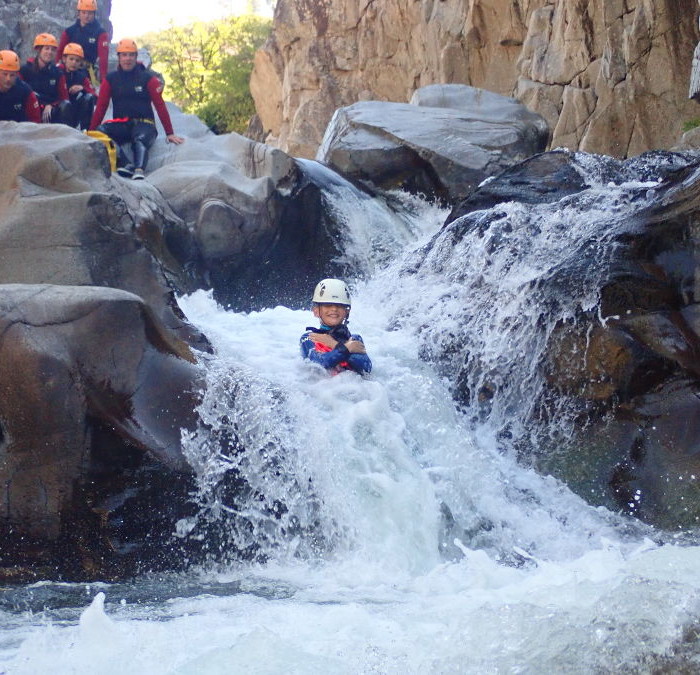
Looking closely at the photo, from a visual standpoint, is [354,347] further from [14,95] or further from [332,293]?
[14,95]

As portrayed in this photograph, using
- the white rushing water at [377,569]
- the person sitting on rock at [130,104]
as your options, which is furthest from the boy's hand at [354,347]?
the person sitting on rock at [130,104]

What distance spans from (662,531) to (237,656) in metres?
3.04

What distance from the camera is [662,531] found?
550cm

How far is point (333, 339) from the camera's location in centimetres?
664

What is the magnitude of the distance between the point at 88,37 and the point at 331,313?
22.6 ft

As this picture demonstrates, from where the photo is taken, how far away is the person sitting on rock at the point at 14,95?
9.66 metres

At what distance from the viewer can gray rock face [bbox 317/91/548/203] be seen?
12.3 metres

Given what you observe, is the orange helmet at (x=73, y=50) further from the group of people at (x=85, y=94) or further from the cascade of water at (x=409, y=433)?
the cascade of water at (x=409, y=433)

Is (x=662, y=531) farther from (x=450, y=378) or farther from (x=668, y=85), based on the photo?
(x=668, y=85)

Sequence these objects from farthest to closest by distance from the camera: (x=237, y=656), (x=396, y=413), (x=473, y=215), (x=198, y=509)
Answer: (x=473, y=215) < (x=396, y=413) < (x=198, y=509) < (x=237, y=656)

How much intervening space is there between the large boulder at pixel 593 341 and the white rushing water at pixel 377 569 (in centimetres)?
25

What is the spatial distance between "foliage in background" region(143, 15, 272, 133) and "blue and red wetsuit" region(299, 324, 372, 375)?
25.0m

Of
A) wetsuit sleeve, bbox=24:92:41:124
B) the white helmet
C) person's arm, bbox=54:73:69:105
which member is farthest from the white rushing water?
person's arm, bbox=54:73:69:105

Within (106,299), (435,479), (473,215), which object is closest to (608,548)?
(435,479)
